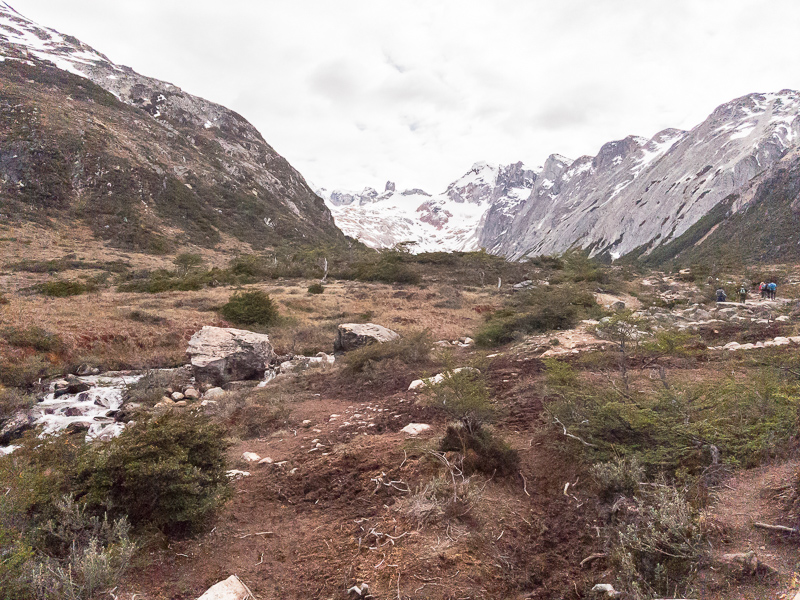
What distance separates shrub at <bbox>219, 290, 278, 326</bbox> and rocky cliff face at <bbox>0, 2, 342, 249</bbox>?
140 ft

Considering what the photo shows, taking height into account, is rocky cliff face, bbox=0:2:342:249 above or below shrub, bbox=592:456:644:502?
above

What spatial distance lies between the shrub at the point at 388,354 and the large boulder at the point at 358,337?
1465mm

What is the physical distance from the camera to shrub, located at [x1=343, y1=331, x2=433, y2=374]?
1015 cm

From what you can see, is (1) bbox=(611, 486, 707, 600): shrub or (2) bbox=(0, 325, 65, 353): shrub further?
(2) bbox=(0, 325, 65, 353): shrub

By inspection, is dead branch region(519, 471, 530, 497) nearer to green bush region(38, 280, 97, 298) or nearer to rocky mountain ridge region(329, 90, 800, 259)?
green bush region(38, 280, 97, 298)

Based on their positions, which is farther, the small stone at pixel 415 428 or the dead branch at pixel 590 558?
the small stone at pixel 415 428

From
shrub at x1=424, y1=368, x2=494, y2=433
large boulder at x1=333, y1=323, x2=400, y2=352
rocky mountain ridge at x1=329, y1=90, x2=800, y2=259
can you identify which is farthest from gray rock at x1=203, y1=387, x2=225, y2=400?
rocky mountain ridge at x1=329, y1=90, x2=800, y2=259

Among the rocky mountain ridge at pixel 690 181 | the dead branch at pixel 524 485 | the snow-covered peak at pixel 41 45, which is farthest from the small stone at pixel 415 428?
the snow-covered peak at pixel 41 45

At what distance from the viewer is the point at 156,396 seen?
Result: 8992mm

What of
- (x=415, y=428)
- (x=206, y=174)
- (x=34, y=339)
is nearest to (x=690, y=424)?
(x=415, y=428)

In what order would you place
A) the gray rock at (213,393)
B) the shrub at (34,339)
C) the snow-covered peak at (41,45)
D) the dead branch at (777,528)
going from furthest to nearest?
the snow-covered peak at (41,45) < the shrub at (34,339) < the gray rock at (213,393) < the dead branch at (777,528)

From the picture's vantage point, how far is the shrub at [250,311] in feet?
53.7

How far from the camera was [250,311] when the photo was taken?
16625 millimetres

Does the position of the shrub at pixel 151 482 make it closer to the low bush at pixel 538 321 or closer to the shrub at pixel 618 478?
the shrub at pixel 618 478
